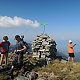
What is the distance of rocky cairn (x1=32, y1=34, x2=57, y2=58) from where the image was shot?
74.0 feet

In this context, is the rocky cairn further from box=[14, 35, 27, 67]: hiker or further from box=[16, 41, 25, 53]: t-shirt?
box=[16, 41, 25, 53]: t-shirt

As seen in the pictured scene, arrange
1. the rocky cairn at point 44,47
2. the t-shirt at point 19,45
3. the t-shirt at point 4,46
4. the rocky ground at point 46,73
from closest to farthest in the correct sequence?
the rocky ground at point 46,73 → the t-shirt at point 19,45 → the t-shirt at point 4,46 → the rocky cairn at point 44,47

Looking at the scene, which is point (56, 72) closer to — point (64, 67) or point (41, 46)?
point (64, 67)

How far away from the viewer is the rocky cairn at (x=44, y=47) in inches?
888

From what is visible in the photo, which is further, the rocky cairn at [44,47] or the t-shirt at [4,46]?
the rocky cairn at [44,47]

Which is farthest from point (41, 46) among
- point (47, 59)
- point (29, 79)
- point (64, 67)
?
point (29, 79)

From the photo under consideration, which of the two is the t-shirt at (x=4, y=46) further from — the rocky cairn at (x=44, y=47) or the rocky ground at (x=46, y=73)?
the rocky cairn at (x=44, y=47)

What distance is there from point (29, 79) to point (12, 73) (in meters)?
1.69

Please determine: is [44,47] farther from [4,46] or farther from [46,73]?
[46,73]

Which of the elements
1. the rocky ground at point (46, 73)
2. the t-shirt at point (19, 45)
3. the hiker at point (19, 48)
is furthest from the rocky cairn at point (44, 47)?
the t-shirt at point (19, 45)

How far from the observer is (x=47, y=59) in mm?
21062

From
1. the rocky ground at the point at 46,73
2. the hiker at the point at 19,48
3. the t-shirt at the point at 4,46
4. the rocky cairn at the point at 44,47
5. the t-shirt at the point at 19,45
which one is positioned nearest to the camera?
the rocky ground at the point at 46,73

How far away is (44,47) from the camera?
76.3ft

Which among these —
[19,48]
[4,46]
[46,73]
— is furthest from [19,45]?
[46,73]
